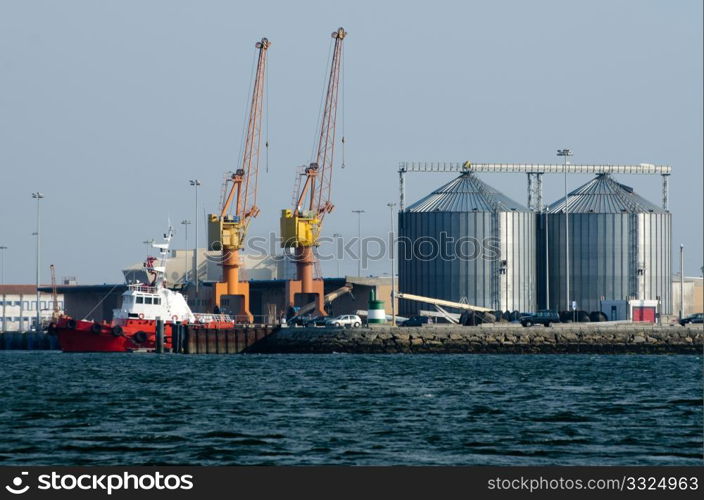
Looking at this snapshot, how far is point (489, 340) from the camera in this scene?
439 ft

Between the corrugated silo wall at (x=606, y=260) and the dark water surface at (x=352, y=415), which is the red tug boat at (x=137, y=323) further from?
the corrugated silo wall at (x=606, y=260)

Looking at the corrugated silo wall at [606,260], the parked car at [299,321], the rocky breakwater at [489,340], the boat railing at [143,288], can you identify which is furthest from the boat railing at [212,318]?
the corrugated silo wall at [606,260]

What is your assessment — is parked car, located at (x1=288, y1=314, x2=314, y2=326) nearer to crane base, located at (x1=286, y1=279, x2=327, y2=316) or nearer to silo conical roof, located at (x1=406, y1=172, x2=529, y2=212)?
crane base, located at (x1=286, y1=279, x2=327, y2=316)

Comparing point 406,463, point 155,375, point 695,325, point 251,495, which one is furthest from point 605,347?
point 251,495

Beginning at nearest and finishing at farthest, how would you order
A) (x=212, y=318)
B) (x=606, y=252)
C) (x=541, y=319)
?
(x=541, y=319), (x=212, y=318), (x=606, y=252)

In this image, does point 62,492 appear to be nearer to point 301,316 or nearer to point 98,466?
point 98,466

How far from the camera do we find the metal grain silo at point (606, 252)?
159m

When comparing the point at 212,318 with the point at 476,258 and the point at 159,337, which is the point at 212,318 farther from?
the point at 476,258

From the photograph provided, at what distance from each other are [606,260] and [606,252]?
85 cm

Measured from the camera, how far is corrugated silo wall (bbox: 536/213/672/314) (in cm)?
15925

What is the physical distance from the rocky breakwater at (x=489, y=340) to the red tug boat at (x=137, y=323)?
8.50 metres

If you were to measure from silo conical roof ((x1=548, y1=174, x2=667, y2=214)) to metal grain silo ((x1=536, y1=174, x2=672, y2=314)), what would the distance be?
11 centimetres

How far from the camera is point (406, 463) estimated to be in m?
44.1

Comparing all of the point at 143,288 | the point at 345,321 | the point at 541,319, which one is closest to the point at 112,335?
the point at 143,288
